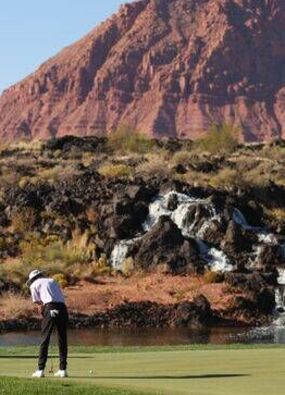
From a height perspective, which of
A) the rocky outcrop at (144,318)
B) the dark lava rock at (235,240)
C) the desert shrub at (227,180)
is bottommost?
the rocky outcrop at (144,318)

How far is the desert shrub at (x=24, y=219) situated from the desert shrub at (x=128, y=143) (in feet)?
90.3

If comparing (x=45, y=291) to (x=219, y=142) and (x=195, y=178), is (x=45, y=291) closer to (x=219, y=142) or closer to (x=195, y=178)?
(x=195, y=178)

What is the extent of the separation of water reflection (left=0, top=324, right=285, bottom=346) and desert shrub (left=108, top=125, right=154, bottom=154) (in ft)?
144

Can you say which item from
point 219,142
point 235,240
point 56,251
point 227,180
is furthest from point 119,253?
point 219,142

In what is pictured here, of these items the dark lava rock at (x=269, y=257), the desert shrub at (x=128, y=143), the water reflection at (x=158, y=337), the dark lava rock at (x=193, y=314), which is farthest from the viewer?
the desert shrub at (x=128, y=143)

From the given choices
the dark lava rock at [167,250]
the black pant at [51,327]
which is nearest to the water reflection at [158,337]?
the dark lava rock at [167,250]

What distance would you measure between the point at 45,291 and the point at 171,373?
253cm

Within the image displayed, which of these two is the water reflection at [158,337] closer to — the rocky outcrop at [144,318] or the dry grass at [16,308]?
the rocky outcrop at [144,318]

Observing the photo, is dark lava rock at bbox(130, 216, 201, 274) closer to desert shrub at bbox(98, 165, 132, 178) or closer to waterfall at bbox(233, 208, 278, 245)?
waterfall at bbox(233, 208, 278, 245)

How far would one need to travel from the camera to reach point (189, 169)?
66.2 metres

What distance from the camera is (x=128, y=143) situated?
277ft

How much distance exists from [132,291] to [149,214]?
9.17 meters

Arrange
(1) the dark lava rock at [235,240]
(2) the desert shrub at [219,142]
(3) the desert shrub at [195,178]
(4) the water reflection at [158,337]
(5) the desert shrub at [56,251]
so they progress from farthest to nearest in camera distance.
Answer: (2) the desert shrub at [219,142]
(3) the desert shrub at [195,178]
(1) the dark lava rock at [235,240]
(5) the desert shrub at [56,251]
(4) the water reflection at [158,337]

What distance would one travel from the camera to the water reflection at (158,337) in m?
33.2
